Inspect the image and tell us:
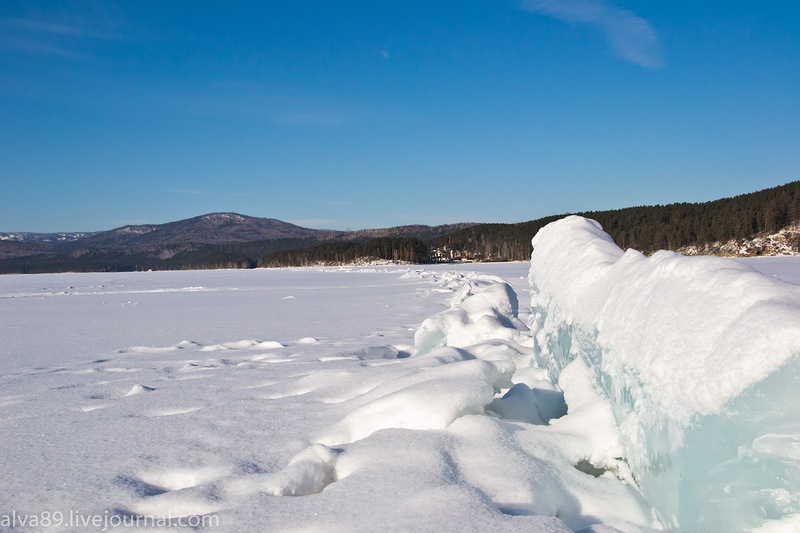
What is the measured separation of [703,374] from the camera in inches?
85.7

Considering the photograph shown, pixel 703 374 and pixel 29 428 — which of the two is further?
pixel 29 428

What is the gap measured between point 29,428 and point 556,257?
487 cm

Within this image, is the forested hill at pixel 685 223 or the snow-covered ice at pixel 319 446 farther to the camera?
the forested hill at pixel 685 223

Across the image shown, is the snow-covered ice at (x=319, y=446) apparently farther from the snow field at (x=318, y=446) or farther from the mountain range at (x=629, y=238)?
the mountain range at (x=629, y=238)

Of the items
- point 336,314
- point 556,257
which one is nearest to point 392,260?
point 336,314

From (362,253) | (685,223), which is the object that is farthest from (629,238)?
(362,253)

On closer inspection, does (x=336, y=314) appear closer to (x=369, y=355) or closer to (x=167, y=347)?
(x=167, y=347)

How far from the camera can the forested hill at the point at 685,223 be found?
254 ft

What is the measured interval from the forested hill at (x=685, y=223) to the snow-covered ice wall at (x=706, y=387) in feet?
232

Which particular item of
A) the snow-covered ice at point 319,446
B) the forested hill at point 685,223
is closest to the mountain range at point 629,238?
the forested hill at point 685,223

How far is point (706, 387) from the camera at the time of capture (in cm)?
213

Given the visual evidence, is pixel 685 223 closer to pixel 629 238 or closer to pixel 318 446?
pixel 629 238

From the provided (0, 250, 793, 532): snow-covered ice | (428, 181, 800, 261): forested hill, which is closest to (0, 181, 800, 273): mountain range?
(428, 181, 800, 261): forested hill

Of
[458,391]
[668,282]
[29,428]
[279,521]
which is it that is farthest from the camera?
[29,428]
